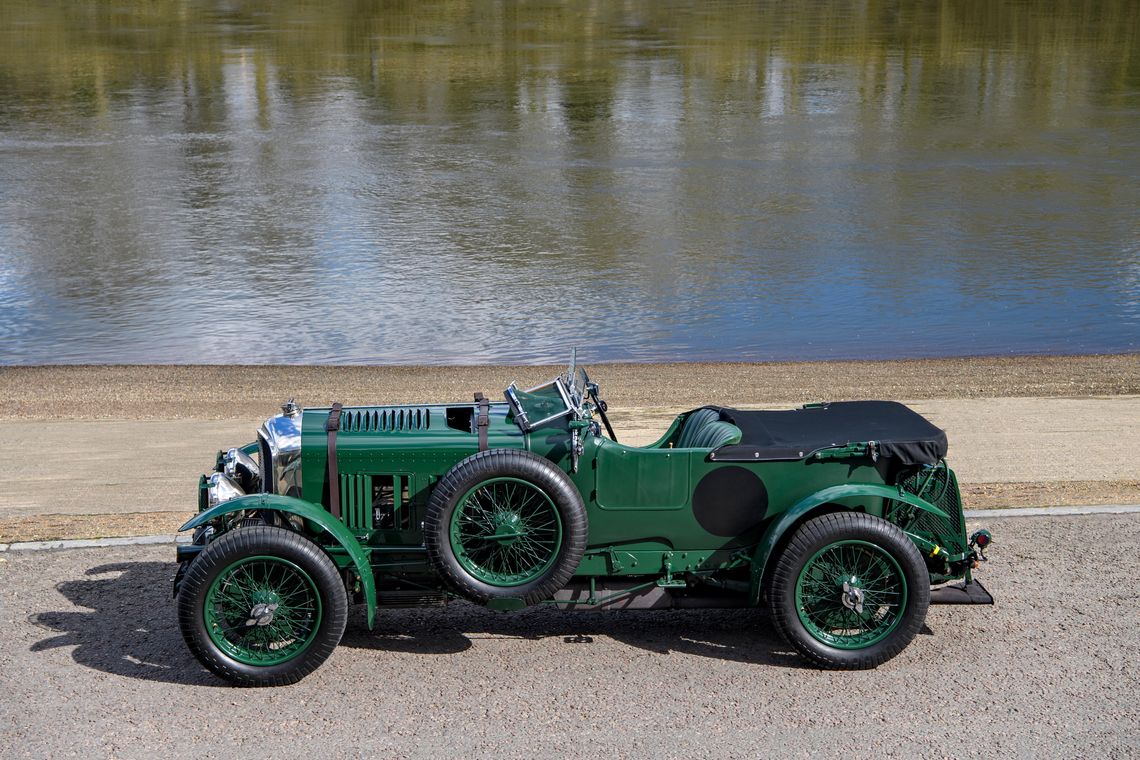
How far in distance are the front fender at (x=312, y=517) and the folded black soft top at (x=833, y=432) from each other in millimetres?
1978

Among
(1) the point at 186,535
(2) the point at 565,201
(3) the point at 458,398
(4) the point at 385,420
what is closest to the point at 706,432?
(4) the point at 385,420

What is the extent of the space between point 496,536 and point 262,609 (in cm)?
126

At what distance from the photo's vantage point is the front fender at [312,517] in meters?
6.98

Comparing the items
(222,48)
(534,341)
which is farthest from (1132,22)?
(534,341)

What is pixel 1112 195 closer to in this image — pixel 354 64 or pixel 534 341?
pixel 534 341

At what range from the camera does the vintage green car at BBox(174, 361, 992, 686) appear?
274 inches

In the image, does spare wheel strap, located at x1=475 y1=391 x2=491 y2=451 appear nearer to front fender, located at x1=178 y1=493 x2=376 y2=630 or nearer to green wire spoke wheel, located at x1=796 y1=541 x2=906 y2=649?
front fender, located at x1=178 y1=493 x2=376 y2=630

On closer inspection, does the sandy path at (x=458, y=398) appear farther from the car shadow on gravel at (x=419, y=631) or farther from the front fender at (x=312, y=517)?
the front fender at (x=312, y=517)

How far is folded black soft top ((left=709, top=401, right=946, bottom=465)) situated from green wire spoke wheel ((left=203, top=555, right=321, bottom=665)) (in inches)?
91.8

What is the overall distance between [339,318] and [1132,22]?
177ft

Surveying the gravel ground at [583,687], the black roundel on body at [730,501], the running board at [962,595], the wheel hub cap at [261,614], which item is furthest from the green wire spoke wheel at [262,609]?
the running board at [962,595]

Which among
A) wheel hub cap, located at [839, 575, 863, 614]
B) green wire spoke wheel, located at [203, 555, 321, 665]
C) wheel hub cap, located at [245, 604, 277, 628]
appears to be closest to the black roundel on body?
wheel hub cap, located at [839, 575, 863, 614]

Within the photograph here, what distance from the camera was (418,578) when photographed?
7371mm

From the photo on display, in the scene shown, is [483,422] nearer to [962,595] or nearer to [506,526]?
[506,526]
